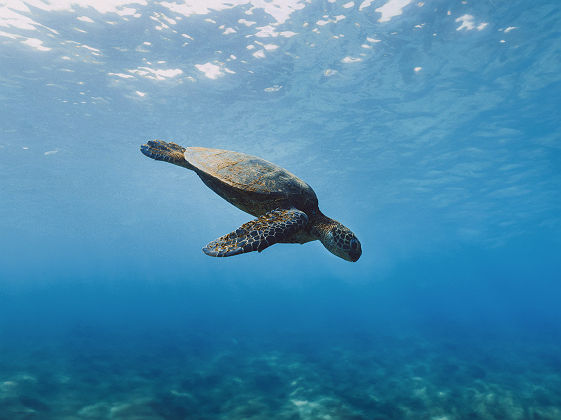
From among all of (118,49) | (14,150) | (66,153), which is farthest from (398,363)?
(14,150)

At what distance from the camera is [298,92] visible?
608 inches

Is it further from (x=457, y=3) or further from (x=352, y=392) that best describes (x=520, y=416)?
(x=457, y=3)

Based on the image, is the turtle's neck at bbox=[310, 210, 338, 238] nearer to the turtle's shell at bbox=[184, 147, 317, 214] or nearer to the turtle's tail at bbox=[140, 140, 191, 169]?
the turtle's shell at bbox=[184, 147, 317, 214]

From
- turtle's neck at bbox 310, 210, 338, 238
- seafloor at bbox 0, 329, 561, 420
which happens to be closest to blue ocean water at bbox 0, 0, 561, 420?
seafloor at bbox 0, 329, 561, 420

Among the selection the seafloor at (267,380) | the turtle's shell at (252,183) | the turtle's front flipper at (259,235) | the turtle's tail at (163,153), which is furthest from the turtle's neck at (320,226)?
the seafloor at (267,380)

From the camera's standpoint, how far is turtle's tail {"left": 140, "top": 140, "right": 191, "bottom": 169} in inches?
222

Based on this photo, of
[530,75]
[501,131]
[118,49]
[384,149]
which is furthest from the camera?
[384,149]

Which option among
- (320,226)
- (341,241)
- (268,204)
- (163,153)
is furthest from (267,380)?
(163,153)

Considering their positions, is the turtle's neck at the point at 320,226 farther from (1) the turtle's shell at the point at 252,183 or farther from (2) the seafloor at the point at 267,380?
(2) the seafloor at the point at 267,380

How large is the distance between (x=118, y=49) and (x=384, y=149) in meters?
17.5

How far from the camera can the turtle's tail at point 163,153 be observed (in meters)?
5.64

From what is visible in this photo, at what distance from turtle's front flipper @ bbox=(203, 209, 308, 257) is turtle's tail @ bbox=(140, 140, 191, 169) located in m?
2.44

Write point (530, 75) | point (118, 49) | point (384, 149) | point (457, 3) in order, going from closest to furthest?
point (457, 3), point (118, 49), point (530, 75), point (384, 149)

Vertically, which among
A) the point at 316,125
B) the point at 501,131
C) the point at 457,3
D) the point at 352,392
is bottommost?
the point at 352,392
